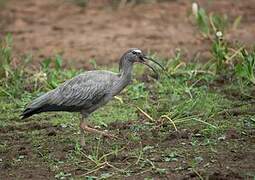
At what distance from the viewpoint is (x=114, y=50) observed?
12383mm

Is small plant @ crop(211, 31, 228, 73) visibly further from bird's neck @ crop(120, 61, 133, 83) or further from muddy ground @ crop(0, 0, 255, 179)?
bird's neck @ crop(120, 61, 133, 83)

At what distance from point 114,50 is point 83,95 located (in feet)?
15.8

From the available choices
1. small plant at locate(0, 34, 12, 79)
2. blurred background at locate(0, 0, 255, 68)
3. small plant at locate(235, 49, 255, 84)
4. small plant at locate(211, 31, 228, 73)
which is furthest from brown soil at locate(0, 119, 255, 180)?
blurred background at locate(0, 0, 255, 68)

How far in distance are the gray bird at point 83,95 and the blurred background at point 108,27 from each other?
3622mm

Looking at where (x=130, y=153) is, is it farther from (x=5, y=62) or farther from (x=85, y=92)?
(x=5, y=62)

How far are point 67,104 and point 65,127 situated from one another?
0.80m

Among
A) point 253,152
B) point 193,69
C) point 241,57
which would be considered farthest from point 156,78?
point 253,152

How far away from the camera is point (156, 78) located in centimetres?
1023

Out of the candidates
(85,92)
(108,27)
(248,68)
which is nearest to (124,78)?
(85,92)

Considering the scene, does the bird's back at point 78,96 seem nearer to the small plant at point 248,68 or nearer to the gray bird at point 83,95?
the gray bird at point 83,95

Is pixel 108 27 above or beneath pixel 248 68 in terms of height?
beneath

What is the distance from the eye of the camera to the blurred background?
12297mm

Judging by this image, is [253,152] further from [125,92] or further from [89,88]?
[125,92]

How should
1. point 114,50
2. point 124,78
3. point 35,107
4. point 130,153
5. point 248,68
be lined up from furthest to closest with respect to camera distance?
1. point 114,50
2. point 248,68
3. point 124,78
4. point 35,107
5. point 130,153
